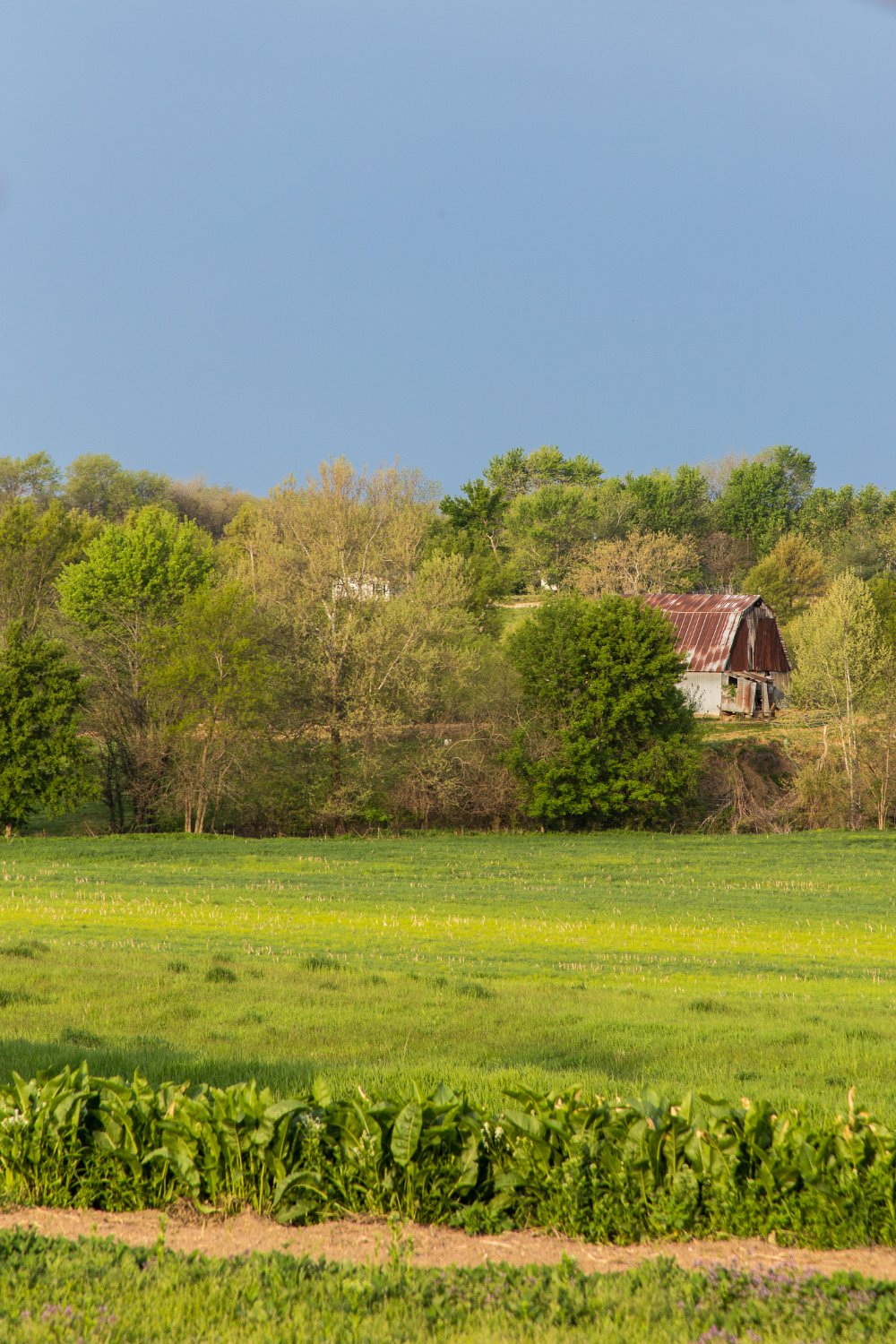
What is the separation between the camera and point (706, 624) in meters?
71.6

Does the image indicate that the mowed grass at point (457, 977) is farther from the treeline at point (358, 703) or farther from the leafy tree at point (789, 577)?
the leafy tree at point (789, 577)

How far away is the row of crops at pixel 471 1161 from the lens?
6176mm

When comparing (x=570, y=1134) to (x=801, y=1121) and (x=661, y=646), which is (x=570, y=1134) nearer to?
(x=801, y=1121)

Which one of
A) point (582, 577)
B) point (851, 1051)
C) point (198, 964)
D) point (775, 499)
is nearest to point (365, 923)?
point (198, 964)

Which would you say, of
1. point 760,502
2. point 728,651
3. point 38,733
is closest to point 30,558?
point 38,733

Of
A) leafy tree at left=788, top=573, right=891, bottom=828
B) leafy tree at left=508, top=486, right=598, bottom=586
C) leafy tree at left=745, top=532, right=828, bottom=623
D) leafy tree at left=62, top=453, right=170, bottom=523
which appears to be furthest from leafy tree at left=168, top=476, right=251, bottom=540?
leafy tree at left=788, top=573, right=891, bottom=828

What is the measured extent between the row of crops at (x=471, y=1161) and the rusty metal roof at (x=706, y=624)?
62462mm

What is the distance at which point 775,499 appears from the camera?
114m

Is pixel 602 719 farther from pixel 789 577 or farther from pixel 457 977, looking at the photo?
pixel 789 577

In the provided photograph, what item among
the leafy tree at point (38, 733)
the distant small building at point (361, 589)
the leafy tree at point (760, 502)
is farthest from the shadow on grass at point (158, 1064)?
the leafy tree at point (760, 502)

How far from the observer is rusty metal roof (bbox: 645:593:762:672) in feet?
229

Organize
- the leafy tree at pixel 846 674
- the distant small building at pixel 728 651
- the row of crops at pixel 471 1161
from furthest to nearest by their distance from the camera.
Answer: the distant small building at pixel 728 651 < the leafy tree at pixel 846 674 < the row of crops at pixel 471 1161

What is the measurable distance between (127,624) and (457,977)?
40.7 metres

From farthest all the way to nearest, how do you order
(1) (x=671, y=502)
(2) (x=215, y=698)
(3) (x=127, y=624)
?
(1) (x=671, y=502)
(3) (x=127, y=624)
(2) (x=215, y=698)
